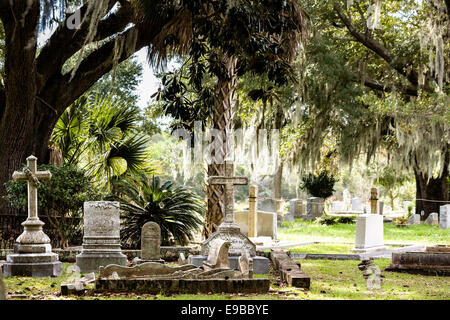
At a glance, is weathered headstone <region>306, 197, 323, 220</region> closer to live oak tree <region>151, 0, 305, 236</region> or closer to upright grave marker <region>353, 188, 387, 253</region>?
upright grave marker <region>353, 188, 387, 253</region>

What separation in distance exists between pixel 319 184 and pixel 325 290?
21.1m

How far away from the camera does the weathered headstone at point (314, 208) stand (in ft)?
91.7

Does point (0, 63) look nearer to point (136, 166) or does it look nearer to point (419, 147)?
point (136, 166)

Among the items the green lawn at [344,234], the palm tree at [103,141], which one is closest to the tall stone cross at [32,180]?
the palm tree at [103,141]

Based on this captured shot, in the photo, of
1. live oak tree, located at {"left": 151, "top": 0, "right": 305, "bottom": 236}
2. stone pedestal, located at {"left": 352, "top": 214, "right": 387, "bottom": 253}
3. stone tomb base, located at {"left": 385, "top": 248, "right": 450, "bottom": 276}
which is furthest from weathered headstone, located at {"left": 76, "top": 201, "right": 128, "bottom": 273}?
stone pedestal, located at {"left": 352, "top": 214, "right": 387, "bottom": 253}

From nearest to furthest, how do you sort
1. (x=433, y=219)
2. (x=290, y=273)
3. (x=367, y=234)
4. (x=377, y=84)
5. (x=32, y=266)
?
1. (x=290, y=273)
2. (x=32, y=266)
3. (x=367, y=234)
4. (x=377, y=84)
5. (x=433, y=219)

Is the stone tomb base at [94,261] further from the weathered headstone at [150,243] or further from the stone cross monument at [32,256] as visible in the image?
the weathered headstone at [150,243]

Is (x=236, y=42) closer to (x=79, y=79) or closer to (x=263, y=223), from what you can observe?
(x=79, y=79)

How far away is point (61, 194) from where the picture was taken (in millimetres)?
12867

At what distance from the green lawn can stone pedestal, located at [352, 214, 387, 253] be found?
2.74 metres

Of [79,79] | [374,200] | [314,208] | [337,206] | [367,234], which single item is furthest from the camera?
[337,206]

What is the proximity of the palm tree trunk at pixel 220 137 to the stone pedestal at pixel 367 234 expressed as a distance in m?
3.51

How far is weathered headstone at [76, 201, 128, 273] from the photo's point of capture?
35.0 feet

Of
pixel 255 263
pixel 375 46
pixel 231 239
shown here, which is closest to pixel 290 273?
pixel 255 263
